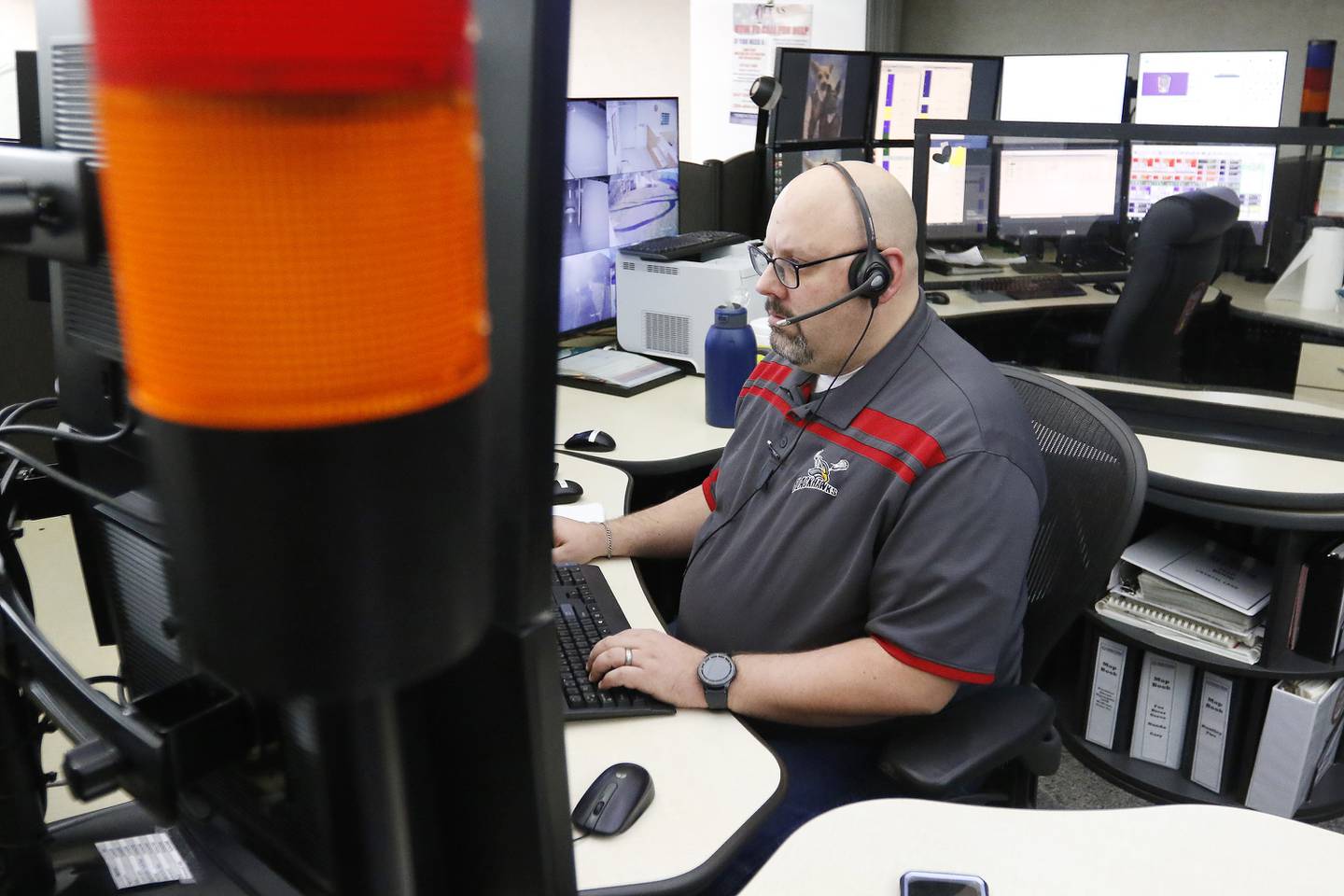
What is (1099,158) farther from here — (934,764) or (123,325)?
(123,325)

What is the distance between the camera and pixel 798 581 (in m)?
1.45

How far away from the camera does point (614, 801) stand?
103cm

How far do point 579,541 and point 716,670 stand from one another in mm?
410

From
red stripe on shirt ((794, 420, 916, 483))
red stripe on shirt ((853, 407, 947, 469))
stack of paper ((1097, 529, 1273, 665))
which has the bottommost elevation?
stack of paper ((1097, 529, 1273, 665))

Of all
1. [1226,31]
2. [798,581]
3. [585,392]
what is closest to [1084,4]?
[1226,31]

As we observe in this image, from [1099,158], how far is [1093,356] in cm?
42

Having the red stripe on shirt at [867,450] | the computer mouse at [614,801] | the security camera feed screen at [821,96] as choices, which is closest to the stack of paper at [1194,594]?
the red stripe on shirt at [867,450]

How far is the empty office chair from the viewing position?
2.13m

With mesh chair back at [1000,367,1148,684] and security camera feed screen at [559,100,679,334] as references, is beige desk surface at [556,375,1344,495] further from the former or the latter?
mesh chair back at [1000,367,1148,684]

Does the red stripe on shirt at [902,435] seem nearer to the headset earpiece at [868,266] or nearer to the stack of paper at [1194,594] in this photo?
the headset earpiece at [868,266]

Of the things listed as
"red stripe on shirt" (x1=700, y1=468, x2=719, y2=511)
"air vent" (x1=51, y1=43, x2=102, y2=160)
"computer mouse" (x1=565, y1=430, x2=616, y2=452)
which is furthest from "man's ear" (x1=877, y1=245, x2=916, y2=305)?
"air vent" (x1=51, y1=43, x2=102, y2=160)

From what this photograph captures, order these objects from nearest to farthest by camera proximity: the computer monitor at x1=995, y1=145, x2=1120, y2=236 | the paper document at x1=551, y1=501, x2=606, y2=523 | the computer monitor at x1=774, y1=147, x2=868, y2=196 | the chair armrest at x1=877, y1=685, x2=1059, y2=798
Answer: the chair armrest at x1=877, y1=685, x2=1059, y2=798
the paper document at x1=551, y1=501, x2=606, y2=523
the computer monitor at x1=995, y1=145, x2=1120, y2=236
the computer monitor at x1=774, y1=147, x2=868, y2=196

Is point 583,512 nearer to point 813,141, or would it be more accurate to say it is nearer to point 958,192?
point 958,192

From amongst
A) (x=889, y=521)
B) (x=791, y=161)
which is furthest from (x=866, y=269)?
(x=791, y=161)
